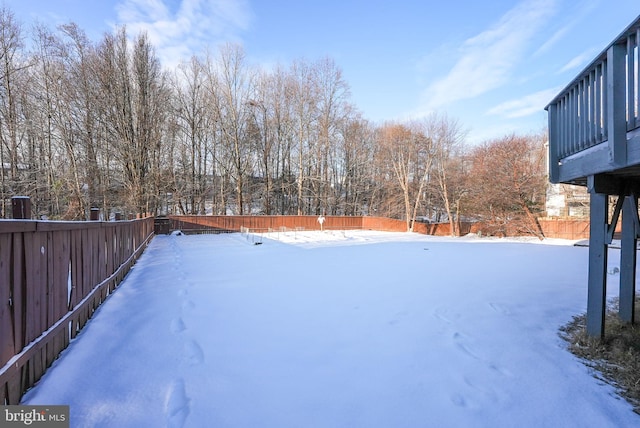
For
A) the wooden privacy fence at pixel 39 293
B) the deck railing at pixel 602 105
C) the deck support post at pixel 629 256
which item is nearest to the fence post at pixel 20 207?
the wooden privacy fence at pixel 39 293

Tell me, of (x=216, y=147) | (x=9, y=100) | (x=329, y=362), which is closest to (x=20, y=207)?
(x=329, y=362)

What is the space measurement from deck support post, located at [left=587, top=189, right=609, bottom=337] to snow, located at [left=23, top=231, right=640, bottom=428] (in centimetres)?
40

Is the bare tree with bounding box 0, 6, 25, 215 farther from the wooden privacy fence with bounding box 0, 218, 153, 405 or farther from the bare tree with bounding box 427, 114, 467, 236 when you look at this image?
the bare tree with bounding box 427, 114, 467, 236

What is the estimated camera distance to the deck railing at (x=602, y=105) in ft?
8.21

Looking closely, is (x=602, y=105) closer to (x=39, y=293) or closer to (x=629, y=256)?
(x=629, y=256)

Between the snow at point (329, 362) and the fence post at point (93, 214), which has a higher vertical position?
the fence post at point (93, 214)

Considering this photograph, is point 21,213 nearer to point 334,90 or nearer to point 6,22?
point 6,22

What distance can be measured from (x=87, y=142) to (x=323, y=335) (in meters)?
21.3

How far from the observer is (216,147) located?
26.0 meters

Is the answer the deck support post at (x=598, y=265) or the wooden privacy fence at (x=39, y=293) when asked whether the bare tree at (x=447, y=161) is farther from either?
the wooden privacy fence at (x=39, y=293)

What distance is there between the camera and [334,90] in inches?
1080

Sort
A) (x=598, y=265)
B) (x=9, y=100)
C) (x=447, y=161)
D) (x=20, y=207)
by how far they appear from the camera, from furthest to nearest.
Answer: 1. (x=447, y=161)
2. (x=9, y=100)
3. (x=598, y=265)
4. (x=20, y=207)

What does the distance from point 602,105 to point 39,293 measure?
4989mm

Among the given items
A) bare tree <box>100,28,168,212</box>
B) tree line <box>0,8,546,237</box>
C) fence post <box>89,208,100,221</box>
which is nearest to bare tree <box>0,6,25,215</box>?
tree line <box>0,8,546,237</box>
